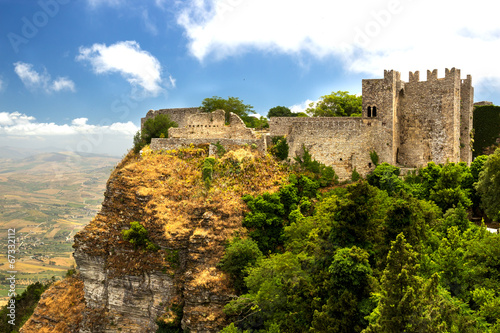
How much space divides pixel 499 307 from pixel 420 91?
23577 millimetres

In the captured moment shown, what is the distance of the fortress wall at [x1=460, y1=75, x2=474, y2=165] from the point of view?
1487 inches

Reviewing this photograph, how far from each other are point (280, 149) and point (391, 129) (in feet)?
31.6

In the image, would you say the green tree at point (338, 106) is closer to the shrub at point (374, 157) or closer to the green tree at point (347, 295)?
the shrub at point (374, 157)

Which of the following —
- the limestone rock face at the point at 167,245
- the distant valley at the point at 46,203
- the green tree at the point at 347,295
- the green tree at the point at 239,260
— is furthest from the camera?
the distant valley at the point at 46,203

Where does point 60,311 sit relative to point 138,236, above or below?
below

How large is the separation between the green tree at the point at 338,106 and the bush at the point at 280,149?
13.4 metres

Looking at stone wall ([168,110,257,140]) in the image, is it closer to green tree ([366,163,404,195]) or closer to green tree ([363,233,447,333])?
green tree ([366,163,404,195])

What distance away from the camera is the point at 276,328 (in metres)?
23.5

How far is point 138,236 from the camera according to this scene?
31.8 meters

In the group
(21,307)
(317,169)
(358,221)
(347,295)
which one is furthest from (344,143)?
(21,307)

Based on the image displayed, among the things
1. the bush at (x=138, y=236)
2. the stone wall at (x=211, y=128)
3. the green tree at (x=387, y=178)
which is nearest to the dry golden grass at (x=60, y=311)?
the bush at (x=138, y=236)

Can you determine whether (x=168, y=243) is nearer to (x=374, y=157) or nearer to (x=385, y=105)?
(x=374, y=157)

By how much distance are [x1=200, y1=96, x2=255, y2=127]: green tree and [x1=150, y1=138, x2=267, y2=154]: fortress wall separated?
713 centimetres

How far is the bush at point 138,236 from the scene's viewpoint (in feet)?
104
